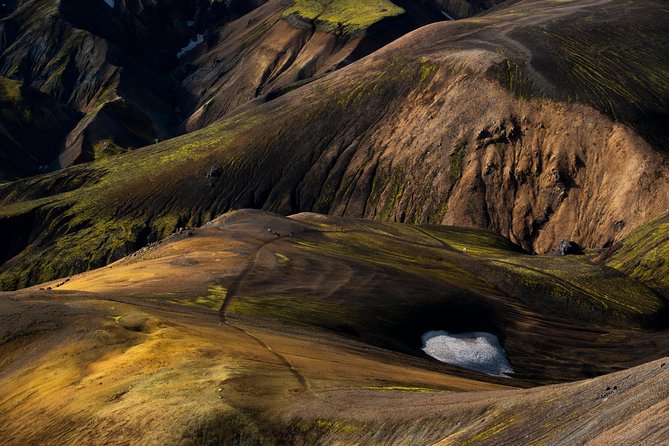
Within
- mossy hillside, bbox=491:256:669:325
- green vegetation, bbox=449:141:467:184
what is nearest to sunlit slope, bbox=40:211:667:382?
mossy hillside, bbox=491:256:669:325

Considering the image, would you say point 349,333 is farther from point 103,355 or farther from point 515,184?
point 515,184

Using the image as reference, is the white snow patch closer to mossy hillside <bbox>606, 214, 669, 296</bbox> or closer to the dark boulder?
mossy hillside <bbox>606, 214, 669, 296</bbox>

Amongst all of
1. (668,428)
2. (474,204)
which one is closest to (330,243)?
(474,204)

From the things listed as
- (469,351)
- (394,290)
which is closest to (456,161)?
(394,290)

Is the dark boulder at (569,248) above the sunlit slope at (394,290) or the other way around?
the other way around

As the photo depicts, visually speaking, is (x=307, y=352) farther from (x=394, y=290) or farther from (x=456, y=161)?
(x=456, y=161)

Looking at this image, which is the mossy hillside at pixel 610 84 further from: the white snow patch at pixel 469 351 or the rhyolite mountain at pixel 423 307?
the white snow patch at pixel 469 351

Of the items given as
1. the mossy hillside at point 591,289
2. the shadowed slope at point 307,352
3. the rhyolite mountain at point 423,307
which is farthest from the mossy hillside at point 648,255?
the shadowed slope at point 307,352
